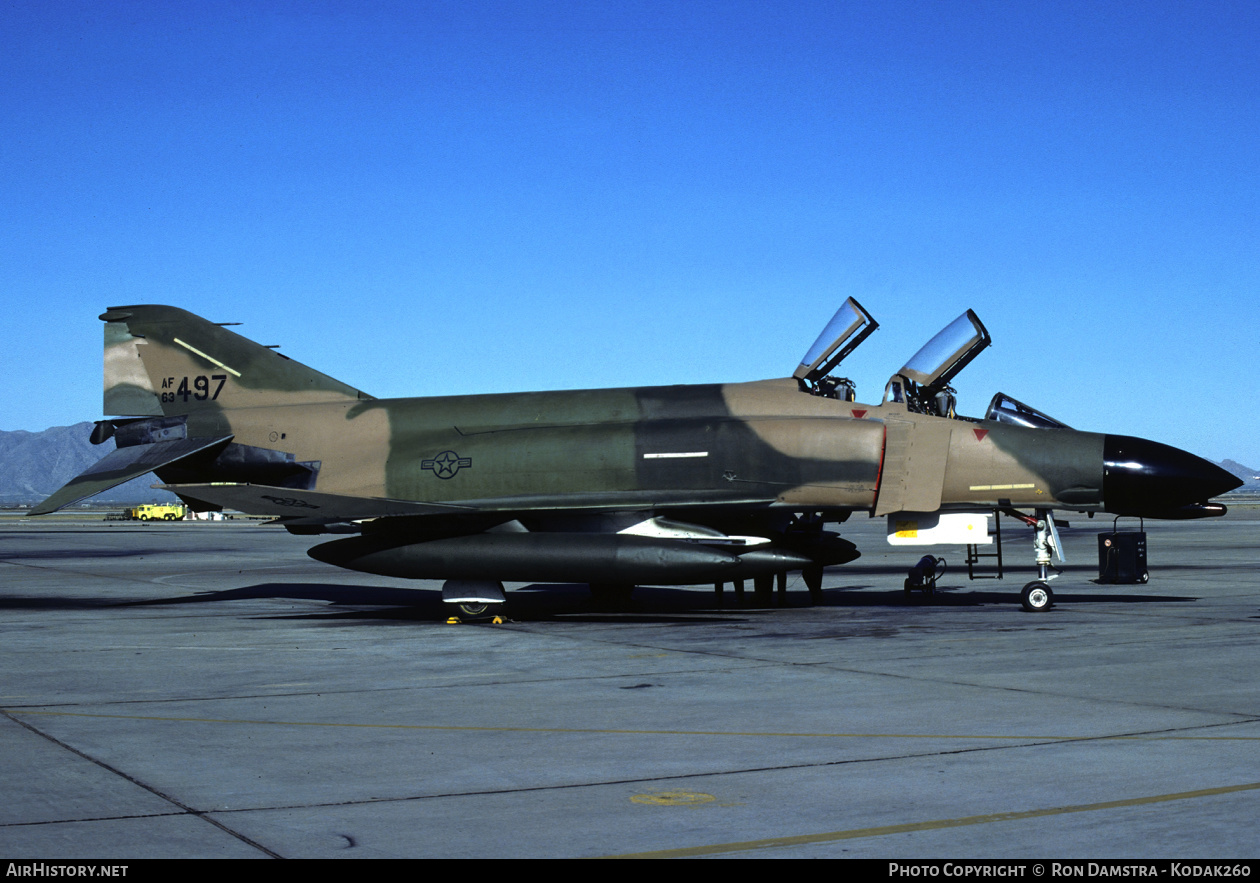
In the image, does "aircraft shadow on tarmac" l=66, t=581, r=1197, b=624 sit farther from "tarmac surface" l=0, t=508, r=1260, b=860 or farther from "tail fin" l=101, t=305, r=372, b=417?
"tail fin" l=101, t=305, r=372, b=417

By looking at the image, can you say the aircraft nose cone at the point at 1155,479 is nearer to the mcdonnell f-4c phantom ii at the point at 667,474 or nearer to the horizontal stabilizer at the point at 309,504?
the mcdonnell f-4c phantom ii at the point at 667,474

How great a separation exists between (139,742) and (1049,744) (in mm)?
5663

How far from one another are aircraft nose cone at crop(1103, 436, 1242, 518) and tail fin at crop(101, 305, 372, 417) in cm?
1096

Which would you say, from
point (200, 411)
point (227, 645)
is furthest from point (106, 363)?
point (227, 645)

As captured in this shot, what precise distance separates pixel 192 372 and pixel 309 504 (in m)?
4.78

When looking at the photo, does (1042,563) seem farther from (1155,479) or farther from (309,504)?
(309,504)

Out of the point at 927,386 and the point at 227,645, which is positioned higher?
the point at 927,386

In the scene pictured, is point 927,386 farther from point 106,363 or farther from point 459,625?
point 106,363

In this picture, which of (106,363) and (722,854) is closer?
(722,854)

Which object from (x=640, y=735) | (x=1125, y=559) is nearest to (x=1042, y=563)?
(x=1125, y=559)

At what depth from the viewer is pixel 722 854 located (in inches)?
194

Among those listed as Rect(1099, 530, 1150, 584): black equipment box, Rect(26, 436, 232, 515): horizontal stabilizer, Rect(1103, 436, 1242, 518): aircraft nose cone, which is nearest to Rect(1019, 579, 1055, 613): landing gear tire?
Rect(1103, 436, 1242, 518): aircraft nose cone

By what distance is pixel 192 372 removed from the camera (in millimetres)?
18406

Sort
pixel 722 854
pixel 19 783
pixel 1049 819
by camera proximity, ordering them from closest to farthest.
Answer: pixel 722 854 < pixel 1049 819 < pixel 19 783
